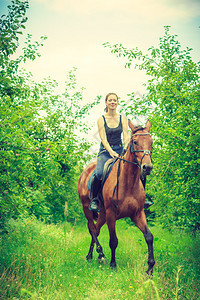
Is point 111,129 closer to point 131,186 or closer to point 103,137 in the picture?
point 103,137

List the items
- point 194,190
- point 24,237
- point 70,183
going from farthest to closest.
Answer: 1. point 70,183
2. point 24,237
3. point 194,190

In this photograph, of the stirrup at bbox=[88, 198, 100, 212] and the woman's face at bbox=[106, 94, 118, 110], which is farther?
the stirrup at bbox=[88, 198, 100, 212]

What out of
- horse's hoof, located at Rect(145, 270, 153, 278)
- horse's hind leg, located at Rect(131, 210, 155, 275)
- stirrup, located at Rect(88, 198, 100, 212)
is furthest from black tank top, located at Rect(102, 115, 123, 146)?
horse's hoof, located at Rect(145, 270, 153, 278)

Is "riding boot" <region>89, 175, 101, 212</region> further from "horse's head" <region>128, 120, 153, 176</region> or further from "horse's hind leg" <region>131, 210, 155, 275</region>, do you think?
"horse's head" <region>128, 120, 153, 176</region>

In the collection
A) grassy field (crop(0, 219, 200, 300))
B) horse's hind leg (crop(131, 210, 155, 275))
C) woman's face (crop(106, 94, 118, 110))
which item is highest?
woman's face (crop(106, 94, 118, 110))

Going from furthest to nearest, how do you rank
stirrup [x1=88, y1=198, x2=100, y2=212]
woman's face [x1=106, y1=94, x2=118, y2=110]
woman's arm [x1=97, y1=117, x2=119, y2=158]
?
stirrup [x1=88, y1=198, x2=100, y2=212], woman's face [x1=106, y1=94, x2=118, y2=110], woman's arm [x1=97, y1=117, x2=119, y2=158]

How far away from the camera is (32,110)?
4.48 meters

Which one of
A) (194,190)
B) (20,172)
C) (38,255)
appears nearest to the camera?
(20,172)

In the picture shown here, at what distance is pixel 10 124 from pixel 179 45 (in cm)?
902

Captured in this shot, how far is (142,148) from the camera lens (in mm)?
5082

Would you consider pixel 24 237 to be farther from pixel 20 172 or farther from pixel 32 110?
pixel 32 110

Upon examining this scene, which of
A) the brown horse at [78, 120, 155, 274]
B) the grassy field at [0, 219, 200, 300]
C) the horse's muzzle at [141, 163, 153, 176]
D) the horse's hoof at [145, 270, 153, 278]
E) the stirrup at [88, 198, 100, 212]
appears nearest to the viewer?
the grassy field at [0, 219, 200, 300]

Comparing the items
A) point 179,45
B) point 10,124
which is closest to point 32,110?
point 10,124

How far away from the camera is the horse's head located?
4.82 m
